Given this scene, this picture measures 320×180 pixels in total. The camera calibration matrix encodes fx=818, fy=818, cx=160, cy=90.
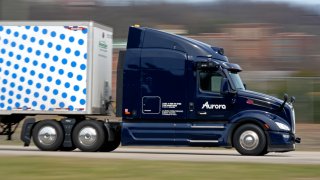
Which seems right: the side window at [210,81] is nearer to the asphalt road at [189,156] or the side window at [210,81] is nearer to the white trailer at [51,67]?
the asphalt road at [189,156]

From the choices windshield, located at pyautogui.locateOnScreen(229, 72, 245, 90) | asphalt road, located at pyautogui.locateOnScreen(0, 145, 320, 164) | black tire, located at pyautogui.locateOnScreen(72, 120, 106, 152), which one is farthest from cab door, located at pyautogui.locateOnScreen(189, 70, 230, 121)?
black tire, located at pyautogui.locateOnScreen(72, 120, 106, 152)

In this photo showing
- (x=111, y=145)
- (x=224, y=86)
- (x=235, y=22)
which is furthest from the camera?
(x=235, y=22)

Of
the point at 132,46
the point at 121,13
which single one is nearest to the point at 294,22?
the point at 121,13

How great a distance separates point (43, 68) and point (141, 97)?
2756 mm

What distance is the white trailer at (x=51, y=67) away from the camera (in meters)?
21.5

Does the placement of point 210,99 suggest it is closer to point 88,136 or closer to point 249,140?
point 249,140

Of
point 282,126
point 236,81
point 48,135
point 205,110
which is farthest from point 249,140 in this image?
point 48,135

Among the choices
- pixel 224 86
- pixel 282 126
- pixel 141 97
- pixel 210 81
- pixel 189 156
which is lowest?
pixel 189 156

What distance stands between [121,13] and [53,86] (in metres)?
82.0

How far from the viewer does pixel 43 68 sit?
855 inches

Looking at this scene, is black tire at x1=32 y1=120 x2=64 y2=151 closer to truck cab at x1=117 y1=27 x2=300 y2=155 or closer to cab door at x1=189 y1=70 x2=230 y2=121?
truck cab at x1=117 y1=27 x2=300 y2=155

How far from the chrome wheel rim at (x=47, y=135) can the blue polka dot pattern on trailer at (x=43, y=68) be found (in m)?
0.55

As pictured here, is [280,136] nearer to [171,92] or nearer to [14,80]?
[171,92]

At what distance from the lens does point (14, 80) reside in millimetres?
21969
